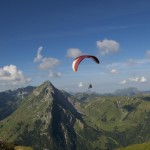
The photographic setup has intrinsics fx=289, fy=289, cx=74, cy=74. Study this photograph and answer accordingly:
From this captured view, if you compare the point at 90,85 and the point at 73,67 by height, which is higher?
the point at 73,67

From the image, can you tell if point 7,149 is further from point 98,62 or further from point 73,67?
point 98,62

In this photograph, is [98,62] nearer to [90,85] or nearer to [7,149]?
[90,85]

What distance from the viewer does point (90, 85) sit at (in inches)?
2502

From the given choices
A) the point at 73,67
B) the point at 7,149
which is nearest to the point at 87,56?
the point at 73,67

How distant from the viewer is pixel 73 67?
62.6m

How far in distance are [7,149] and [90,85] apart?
22.2 metres

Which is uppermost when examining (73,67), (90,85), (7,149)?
(73,67)

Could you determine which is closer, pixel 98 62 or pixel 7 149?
pixel 7 149

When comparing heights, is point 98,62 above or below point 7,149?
above

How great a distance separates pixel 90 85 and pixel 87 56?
21.3 ft

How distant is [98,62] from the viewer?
65.2 meters

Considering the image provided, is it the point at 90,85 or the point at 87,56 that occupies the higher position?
the point at 87,56

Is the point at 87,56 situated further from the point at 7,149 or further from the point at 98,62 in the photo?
the point at 7,149

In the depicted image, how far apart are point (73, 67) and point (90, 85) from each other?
5.52 metres
